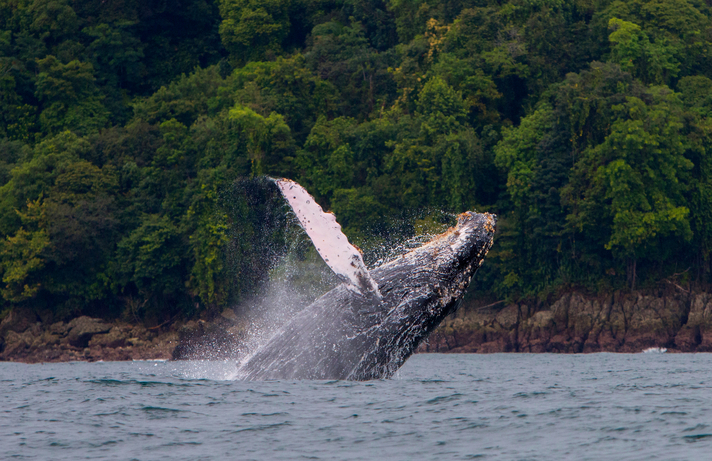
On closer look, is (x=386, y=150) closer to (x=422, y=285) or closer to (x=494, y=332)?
(x=494, y=332)

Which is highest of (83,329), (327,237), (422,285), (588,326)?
(327,237)

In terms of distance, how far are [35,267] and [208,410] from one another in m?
43.0

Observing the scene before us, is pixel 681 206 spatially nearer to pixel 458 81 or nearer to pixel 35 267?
pixel 458 81

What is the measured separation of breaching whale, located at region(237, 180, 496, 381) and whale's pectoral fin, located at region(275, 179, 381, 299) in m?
0.05

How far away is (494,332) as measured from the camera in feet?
A: 166

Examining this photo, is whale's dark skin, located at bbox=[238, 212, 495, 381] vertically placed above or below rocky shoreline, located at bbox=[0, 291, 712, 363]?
above

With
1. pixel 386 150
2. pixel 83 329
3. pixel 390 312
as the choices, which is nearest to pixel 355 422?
pixel 390 312

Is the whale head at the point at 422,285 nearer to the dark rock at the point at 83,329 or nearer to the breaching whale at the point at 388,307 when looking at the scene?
the breaching whale at the point at 388,307

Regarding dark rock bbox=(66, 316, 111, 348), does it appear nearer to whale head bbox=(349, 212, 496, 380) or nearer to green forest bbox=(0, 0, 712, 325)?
green forest bbox=(0, 0, 712, 325)

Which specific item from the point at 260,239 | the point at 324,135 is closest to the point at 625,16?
the point at 324,135

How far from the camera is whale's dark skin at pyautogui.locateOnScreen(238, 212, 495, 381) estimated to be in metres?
14.5

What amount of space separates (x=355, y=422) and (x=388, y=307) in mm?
2166

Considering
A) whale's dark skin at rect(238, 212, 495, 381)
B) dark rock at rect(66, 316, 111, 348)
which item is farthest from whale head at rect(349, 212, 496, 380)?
dark rock at rect(66, 316, 111, 348)

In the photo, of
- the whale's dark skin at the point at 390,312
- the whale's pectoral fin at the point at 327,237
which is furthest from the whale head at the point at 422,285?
the whale's pectoral fin at the point at 327,237
